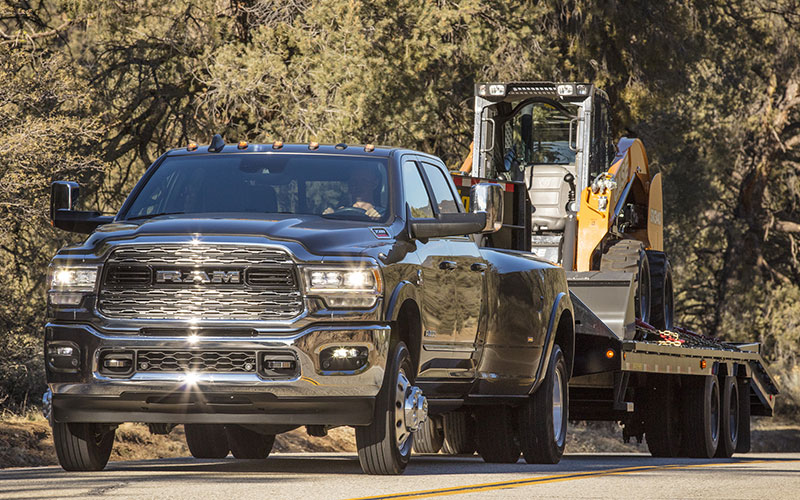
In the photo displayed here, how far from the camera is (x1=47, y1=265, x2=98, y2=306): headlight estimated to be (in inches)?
375

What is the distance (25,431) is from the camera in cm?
1577

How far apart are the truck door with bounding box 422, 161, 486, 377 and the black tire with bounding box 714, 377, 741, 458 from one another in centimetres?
770

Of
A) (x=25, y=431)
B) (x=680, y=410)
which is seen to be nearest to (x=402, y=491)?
(x=25, y=431)

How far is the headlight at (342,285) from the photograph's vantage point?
930 centimetres

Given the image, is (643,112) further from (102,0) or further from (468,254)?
(468,254)

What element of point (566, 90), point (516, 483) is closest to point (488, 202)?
point (516, 483)

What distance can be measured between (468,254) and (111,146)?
1499 cm

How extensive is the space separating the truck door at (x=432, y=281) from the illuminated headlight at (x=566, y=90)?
813 centimetres

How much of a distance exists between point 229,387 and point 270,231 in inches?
40.4

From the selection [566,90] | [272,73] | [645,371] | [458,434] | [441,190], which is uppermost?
[272,73]

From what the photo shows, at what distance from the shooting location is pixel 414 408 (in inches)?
392

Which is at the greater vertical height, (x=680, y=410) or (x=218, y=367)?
(x=218, y=367)

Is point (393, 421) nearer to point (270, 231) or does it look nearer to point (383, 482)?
point (383, 482)

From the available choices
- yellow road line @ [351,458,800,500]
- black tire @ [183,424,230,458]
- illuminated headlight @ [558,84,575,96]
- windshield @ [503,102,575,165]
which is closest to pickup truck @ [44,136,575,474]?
yellow road line @ [351,458,800,500]
